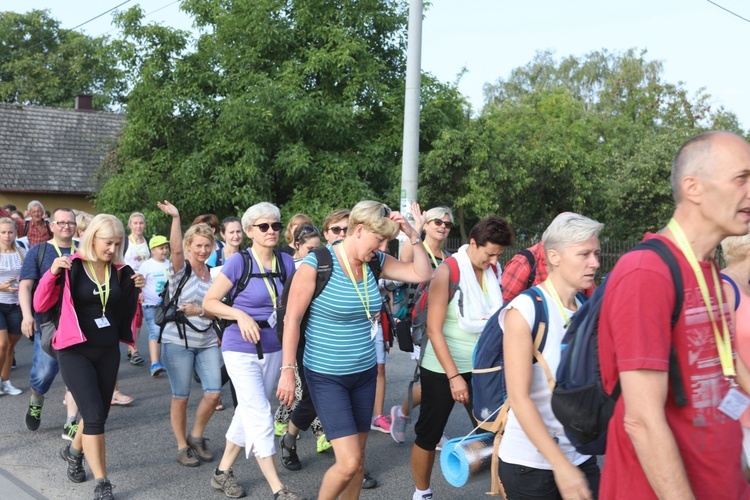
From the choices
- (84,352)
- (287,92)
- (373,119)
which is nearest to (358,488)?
(84,352)

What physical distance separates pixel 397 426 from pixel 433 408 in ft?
6.20

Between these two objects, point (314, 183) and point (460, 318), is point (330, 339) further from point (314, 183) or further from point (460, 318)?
point (314, 183)

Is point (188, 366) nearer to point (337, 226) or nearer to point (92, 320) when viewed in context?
point (92, 320)

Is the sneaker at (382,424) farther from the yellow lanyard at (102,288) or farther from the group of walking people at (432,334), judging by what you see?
the yellow lanyard at (102,288)

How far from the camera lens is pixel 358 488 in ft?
15.0

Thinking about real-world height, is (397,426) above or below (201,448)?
above

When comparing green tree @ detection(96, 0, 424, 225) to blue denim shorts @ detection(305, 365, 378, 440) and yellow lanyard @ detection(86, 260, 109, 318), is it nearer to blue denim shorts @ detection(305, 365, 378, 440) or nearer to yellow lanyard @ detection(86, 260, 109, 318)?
yellow lanyard @ detection(86, 260, 109, 318)

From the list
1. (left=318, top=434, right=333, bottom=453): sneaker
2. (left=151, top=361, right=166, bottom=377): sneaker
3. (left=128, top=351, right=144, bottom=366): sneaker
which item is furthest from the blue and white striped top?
(left=128, top=351, right=144, bottom=366): sneaker

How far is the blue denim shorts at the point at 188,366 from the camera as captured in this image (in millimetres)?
6246

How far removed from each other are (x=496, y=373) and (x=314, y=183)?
51.5 feet

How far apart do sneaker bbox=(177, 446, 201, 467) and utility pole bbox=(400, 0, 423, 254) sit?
5160 mm

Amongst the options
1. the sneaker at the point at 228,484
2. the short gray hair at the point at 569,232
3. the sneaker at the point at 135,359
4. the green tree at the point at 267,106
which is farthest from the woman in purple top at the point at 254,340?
the green tree at the point at 267,106

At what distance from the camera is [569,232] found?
10.9 feet

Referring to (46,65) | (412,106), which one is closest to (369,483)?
(412,106)
